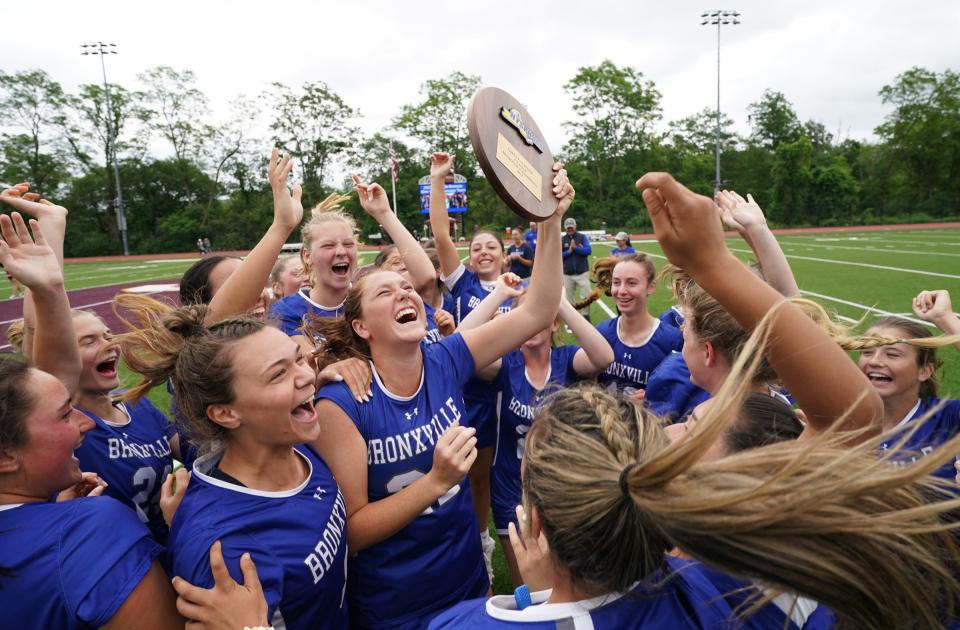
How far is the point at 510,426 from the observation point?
11.1ft

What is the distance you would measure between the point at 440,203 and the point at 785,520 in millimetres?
3447

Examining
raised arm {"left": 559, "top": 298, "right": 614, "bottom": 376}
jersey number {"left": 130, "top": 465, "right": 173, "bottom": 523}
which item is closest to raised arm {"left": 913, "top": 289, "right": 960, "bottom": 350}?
raised arm {"left": 559, "top": 298, "right": 614, "bottom": 376}

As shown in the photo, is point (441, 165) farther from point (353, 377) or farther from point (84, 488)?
point (84, 488)

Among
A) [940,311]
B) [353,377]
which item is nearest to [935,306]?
[940,311]

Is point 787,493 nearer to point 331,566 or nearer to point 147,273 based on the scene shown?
point 331,566

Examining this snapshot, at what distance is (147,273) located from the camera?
96.2ft

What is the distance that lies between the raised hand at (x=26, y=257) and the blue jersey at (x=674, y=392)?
2.66 metres

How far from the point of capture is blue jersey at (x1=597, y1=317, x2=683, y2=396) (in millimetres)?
3775

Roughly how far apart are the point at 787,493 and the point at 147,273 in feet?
111

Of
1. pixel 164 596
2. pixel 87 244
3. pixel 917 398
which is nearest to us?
pixel 164 596

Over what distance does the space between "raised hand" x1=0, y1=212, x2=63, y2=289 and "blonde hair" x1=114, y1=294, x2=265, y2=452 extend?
1.10ft

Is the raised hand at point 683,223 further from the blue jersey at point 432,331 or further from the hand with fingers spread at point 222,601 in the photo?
the blue jersey at point 432,331

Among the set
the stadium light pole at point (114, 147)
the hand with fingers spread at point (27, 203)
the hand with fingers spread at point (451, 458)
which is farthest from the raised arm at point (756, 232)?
the stadium light pole at point (114, 147)

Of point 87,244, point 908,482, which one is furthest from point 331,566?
point 87,244
